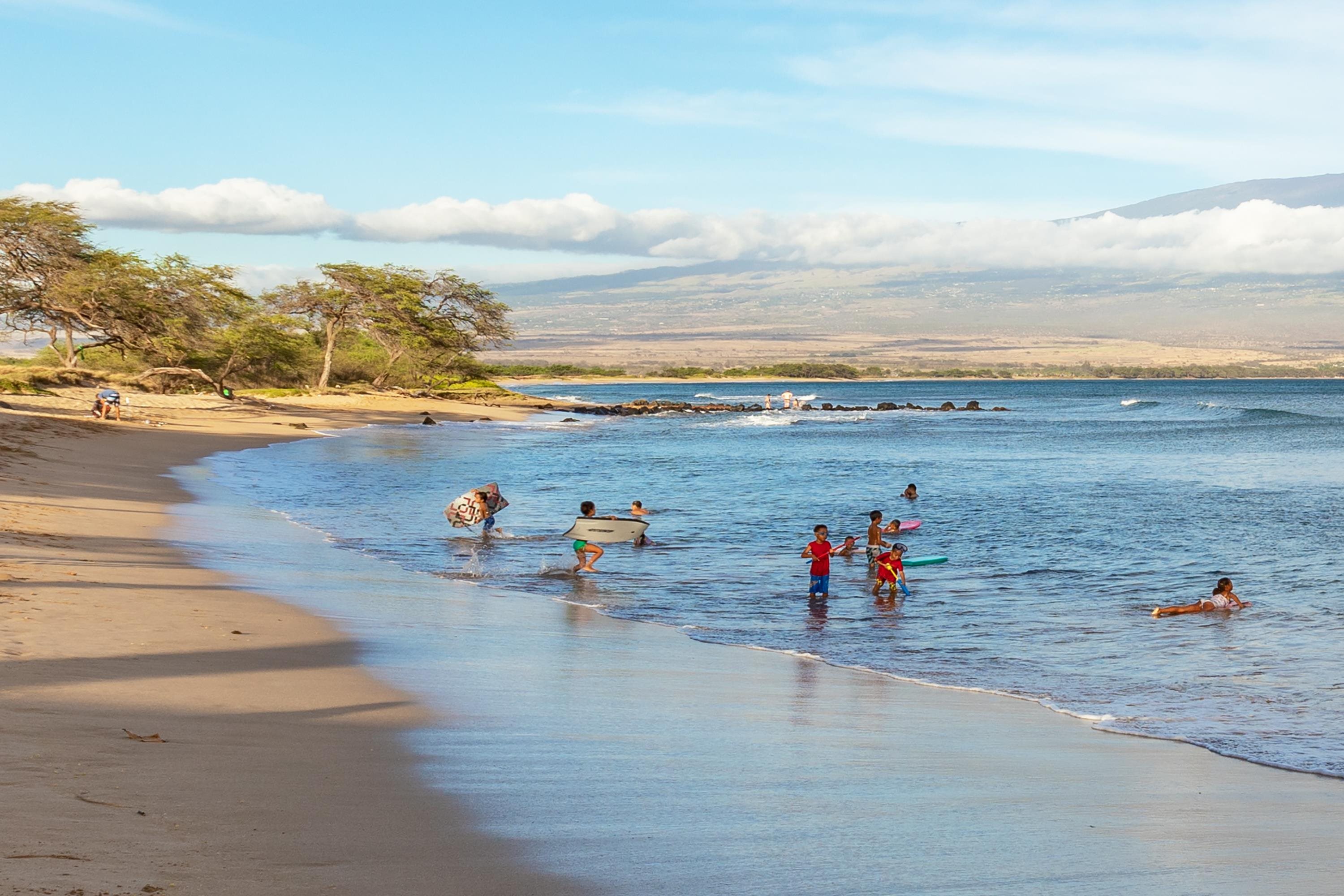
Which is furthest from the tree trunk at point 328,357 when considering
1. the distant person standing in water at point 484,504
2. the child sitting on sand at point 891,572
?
the child sitting on sand at point 891,572

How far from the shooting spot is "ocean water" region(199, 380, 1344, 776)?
37.5 ft

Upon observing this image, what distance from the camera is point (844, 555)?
20719 millimetres

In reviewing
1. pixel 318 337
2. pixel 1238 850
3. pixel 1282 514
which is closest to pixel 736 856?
pixel 1238 850

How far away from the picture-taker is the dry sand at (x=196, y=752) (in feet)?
16.2

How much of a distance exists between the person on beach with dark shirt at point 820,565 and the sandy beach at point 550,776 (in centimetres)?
350

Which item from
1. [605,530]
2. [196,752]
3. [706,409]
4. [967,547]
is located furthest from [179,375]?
[196,752]

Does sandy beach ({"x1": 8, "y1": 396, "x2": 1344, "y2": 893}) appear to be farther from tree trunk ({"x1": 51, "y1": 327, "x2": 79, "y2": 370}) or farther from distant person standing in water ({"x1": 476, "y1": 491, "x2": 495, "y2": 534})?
tree trunk ({"x1": 51, "y1": 327, "x2": 79, "y2": 370})

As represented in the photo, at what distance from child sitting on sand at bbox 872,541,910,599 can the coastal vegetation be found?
46060mm

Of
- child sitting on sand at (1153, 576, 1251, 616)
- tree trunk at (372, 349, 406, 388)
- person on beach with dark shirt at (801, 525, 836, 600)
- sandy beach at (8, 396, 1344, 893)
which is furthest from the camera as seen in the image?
tree trunk at (372, 349, 406, 388)

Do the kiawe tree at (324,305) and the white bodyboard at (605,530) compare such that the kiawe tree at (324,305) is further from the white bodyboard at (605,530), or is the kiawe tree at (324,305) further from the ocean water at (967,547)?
the white bodyboard at (605,530)

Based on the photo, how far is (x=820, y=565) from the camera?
15656 millimetres

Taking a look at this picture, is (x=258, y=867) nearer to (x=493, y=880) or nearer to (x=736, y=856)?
(x=493, y=880)

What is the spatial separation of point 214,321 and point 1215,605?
56.3 m

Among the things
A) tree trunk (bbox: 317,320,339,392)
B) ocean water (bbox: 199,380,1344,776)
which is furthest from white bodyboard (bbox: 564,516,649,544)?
tree trunk (bbox: 317,320,339,392)
